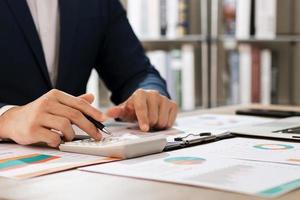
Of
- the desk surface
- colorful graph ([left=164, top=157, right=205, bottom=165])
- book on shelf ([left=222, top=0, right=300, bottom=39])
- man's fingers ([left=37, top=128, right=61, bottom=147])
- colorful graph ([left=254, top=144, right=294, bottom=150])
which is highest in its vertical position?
book on shelf ([left=222, top=0, right=300, bottom=39])

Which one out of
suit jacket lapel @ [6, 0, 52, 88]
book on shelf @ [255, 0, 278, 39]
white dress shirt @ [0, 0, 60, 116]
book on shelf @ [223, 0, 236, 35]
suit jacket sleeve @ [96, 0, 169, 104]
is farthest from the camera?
book on shelf @ [223, 0, 236, 35]

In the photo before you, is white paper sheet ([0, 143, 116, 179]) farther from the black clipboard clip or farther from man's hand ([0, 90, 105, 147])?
the black clipboard clip

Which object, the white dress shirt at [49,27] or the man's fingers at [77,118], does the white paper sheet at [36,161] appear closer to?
the man's fingers at [77,118]

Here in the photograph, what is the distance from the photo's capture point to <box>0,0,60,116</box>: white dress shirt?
1791 millimetres

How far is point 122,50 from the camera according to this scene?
1973 millimetres

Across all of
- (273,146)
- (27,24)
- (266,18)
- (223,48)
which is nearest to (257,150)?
(273,146)

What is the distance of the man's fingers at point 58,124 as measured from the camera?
3.92ft

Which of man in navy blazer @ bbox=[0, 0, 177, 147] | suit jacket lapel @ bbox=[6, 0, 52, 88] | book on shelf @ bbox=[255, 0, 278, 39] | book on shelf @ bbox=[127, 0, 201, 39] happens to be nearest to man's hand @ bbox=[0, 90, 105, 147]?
man in navy blazer @ bbox=[0, 0, 177, 147]

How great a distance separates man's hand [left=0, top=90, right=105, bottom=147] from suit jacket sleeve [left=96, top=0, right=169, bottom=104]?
0.66m

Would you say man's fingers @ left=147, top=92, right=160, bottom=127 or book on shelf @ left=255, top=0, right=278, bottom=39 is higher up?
book on shelf @ left=255, top=0, right=278, bottom=39

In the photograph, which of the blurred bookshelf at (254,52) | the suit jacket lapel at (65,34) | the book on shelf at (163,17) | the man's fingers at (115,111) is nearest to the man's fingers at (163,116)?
the man's fingers at (115,111)

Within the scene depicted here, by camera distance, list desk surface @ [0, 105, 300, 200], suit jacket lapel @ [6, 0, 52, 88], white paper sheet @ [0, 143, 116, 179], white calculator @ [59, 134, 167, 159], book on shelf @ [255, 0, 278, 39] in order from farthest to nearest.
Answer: book on shelf @ [255, 0, 278, 39], suit jacket lapel @ [6, 0, 52, 88], white calculator @ [59, 134, 167, 159], white paper sheet @ [0, 143, 116, 179], desk surface @ [0, 105, 300, 200]

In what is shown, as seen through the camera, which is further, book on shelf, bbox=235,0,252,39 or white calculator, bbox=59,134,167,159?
book on shelf, bbox=235,0,252,39

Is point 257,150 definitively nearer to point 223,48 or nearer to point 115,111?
point 115,111
